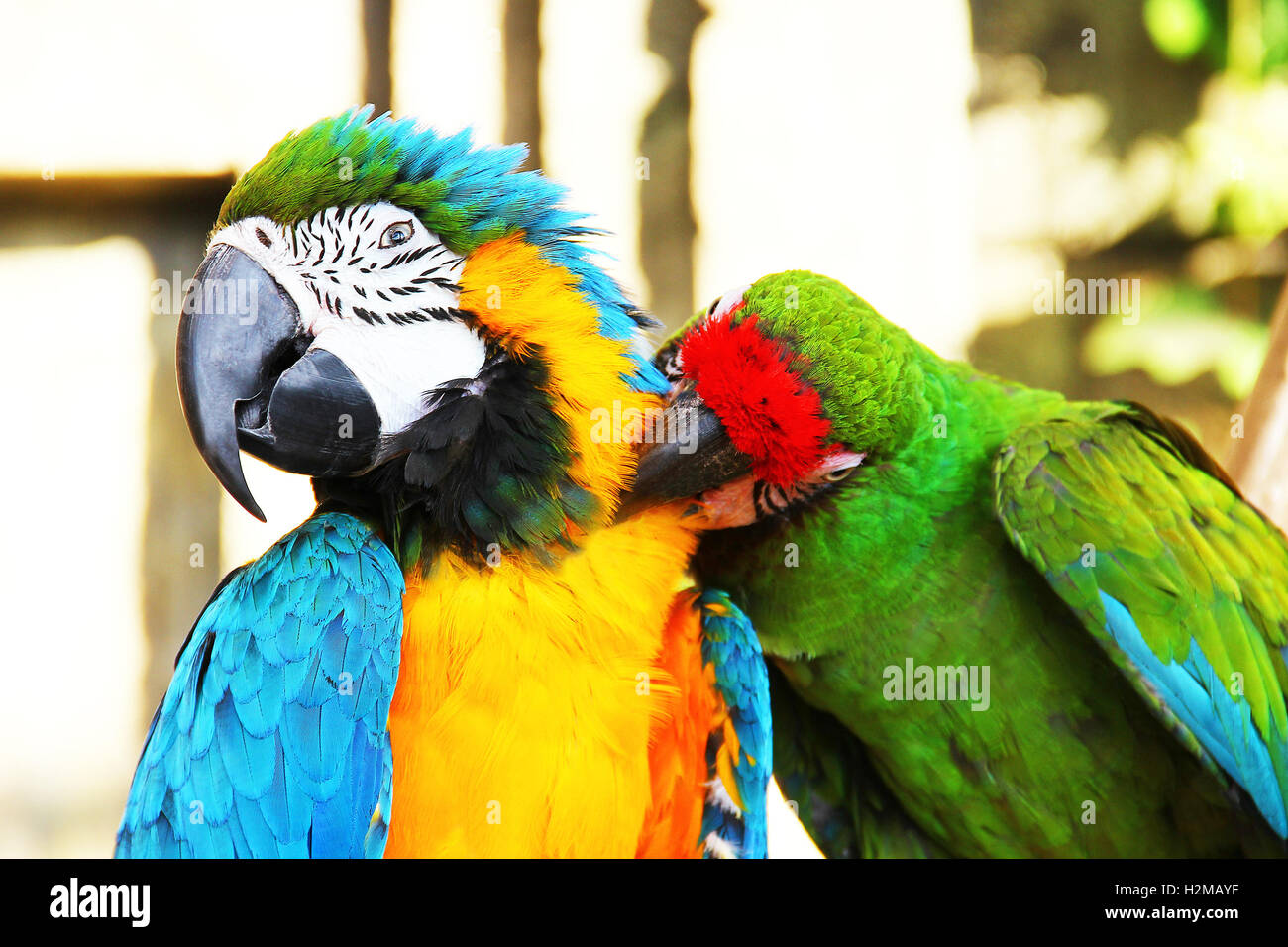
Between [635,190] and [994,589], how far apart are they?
1.22m

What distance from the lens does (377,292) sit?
0.98m

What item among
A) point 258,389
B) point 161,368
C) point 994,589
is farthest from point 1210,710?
point 161,368

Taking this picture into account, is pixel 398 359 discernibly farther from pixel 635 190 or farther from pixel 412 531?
pixel 635 190

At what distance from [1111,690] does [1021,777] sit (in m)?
0.17

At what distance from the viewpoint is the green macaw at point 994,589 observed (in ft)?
3.71

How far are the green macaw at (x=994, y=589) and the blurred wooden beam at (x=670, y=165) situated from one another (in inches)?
34.9

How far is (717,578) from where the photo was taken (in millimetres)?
1271

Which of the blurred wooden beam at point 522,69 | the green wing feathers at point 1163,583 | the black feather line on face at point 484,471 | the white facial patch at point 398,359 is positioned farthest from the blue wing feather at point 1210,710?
the blurred wooden beam at point 522,69

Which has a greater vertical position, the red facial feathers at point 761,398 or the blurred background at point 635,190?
the blurred background at point 635,190
